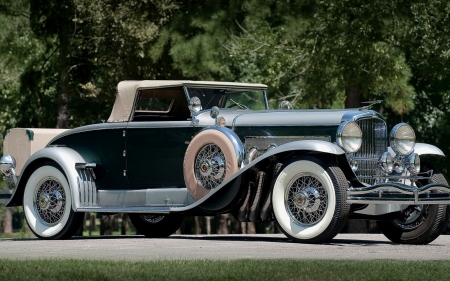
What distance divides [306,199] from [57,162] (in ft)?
11.6

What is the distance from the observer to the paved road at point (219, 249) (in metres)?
10.4

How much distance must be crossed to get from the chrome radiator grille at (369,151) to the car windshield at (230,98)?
7.23 feet

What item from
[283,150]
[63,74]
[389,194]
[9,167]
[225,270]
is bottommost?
[225,270]

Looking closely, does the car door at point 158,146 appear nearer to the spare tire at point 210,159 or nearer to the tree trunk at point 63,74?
the spare tire at point 210,159

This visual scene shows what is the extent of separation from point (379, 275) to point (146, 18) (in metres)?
19.7

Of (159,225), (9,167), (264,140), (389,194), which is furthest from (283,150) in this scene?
(9,167)

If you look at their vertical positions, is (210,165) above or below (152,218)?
above

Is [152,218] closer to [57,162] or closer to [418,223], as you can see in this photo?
[57,162]

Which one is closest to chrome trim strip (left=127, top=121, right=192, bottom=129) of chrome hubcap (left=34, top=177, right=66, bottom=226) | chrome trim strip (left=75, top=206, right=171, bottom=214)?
chrome trim strip (left=75, top=206, right=171, bottom=214)

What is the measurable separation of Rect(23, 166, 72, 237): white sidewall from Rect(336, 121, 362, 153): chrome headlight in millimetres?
3715

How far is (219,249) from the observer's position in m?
11.4

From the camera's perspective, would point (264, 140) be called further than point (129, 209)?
No

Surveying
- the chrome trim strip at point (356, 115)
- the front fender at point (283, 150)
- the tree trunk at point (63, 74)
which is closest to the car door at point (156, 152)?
the front fender at point (283, 150)

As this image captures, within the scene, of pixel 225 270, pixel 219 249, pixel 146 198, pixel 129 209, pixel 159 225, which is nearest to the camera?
pixel 225 270
